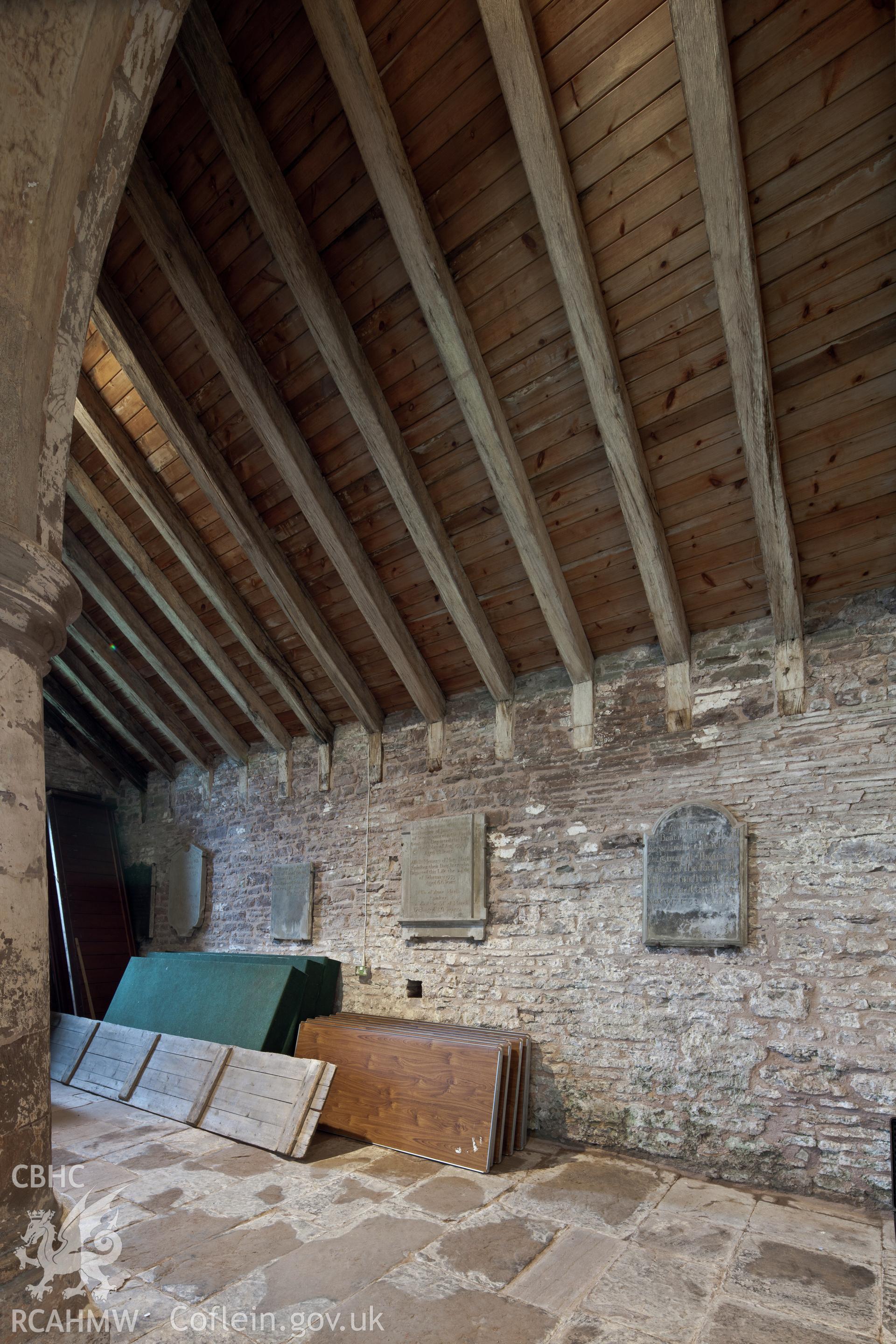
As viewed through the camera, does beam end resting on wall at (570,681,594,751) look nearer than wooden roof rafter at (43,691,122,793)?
Yes

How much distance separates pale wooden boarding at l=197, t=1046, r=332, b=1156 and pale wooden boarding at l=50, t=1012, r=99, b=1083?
1.89 metres

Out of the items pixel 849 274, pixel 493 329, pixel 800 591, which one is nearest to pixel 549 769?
pixel 800 591

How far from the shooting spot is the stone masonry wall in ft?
12.3

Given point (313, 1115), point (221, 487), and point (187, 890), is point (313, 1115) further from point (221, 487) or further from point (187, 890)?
point (187, 890)

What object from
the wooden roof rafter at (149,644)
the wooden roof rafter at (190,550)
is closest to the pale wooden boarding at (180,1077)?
the wooden roof rafter at (190,550)

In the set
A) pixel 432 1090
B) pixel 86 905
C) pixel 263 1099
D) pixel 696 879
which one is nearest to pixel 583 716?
pixel 696 879

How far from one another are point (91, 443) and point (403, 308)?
302 centimetres

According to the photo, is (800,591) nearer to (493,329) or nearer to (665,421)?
(665,421)

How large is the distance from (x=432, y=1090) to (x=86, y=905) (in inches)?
204

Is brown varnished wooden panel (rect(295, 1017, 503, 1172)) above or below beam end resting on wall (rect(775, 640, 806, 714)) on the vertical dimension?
below

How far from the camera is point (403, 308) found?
3.89 meters

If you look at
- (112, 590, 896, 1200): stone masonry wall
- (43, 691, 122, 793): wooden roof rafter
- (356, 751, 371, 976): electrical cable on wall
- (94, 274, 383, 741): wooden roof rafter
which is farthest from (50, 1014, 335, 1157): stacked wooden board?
(43, 691, 122, 793): wooden roof rafter

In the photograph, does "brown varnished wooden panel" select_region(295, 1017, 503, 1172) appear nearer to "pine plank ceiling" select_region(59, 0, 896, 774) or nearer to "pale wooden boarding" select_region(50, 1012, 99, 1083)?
"pale wooden boarding" select_region(50, 1012, 99, 1083)

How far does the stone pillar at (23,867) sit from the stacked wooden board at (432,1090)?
124 inches
